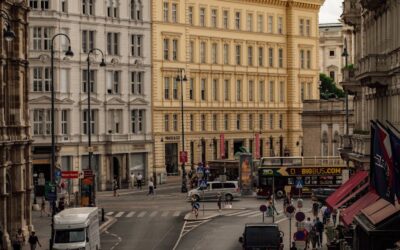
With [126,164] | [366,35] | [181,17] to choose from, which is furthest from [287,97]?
[366,35]

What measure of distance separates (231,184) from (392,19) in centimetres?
4059

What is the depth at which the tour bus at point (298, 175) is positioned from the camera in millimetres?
A: 89000

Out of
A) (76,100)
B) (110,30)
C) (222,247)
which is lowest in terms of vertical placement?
(222,247)

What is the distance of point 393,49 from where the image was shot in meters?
48.5

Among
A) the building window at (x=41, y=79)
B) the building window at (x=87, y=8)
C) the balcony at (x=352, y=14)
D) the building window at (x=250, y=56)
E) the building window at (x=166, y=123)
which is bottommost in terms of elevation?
the building window at (x=166, y=123)

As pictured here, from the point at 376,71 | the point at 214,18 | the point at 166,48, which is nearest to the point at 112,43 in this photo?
the point at 166,48

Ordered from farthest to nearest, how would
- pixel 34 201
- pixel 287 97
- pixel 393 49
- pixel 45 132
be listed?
pixel 287 97 → pixel 45 132 → pixel 34 201 → pixel 393 49

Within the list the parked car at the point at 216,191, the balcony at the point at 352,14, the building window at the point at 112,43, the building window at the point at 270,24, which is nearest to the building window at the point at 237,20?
the building window at the point at 270,24

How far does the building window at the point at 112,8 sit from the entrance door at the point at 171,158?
14.9m

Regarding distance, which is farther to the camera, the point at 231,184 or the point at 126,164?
the point at 126,164

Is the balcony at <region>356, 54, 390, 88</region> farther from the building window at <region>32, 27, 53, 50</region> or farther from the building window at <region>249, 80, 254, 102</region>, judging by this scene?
the building window at <region>249, 80, 254, 102</region>

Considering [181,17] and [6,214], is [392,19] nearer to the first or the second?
[6,214]

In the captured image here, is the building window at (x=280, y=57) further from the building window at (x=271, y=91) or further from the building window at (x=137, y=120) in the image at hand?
the building window at (x=137, y=120)

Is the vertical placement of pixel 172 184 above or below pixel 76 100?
below
